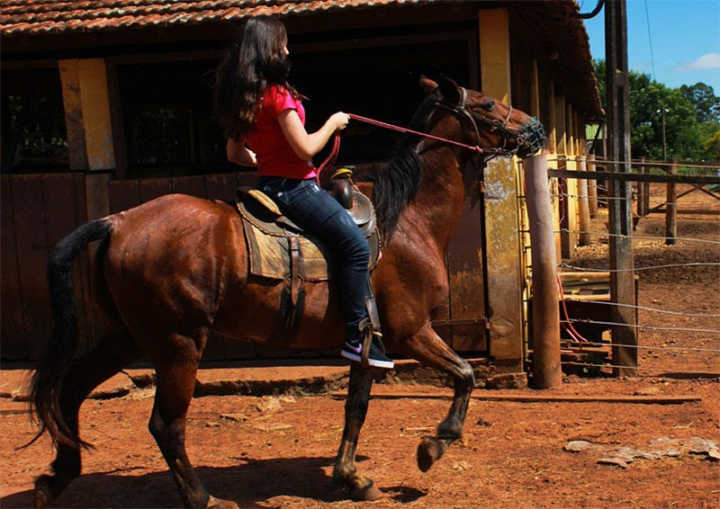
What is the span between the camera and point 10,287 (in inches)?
308

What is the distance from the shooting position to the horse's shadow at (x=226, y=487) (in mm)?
4479

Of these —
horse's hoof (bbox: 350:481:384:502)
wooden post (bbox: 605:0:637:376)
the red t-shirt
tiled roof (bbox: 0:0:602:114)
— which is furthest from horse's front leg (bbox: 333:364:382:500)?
tiled roof (bbox: 0:0:602:114)

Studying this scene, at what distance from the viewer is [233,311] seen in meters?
4.25

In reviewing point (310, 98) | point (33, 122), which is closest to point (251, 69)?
point (310, 98)

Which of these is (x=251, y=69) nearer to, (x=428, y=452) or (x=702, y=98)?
(x=428, y=452)

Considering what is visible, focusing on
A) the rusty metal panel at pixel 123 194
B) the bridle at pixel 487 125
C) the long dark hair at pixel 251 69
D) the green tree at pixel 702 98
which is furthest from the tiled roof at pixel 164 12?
the green tree at pixel 702 98

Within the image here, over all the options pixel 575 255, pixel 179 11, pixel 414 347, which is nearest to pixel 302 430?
pixel 414 347

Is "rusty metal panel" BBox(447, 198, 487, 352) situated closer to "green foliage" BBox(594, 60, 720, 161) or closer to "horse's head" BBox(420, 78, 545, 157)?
"horse's head" BBox(420, 78, 545, 157)

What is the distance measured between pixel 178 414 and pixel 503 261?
12.0ft

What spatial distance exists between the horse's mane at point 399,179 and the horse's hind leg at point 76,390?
169 cm

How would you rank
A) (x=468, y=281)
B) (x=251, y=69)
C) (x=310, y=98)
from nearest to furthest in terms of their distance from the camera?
(x=251, y=69)
(x=468, y=281)
(x=310, y=98)

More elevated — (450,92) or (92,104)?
(92,104)

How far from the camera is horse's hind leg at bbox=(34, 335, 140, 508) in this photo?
4289 mm

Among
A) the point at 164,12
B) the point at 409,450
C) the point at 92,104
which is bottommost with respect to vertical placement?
the point at 409,450
